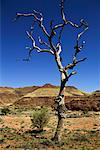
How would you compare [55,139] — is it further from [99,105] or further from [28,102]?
[28,102]

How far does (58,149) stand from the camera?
1650 cm

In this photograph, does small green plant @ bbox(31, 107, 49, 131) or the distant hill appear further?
the distant hill

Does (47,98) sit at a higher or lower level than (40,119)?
lower

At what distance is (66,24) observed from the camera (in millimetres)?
18797

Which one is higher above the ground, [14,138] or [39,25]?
[39,25]

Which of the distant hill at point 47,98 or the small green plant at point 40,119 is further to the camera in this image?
the distant hill at point 47,98

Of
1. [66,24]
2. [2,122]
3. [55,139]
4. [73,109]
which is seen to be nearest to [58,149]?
[55,139]

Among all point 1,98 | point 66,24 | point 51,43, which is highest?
point 66,24

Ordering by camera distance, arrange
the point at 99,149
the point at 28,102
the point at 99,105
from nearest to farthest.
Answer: the point at 99,149 < the point at 99,105 < the point at 28,102

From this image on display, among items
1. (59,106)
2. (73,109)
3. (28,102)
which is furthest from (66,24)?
(28,102)

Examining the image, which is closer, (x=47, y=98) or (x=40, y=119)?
(x=40, y=119)

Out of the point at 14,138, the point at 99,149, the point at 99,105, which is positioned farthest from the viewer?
the point at 99,105

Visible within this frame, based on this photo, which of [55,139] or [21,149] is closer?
[21,149]

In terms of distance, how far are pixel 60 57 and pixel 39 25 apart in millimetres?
2405
